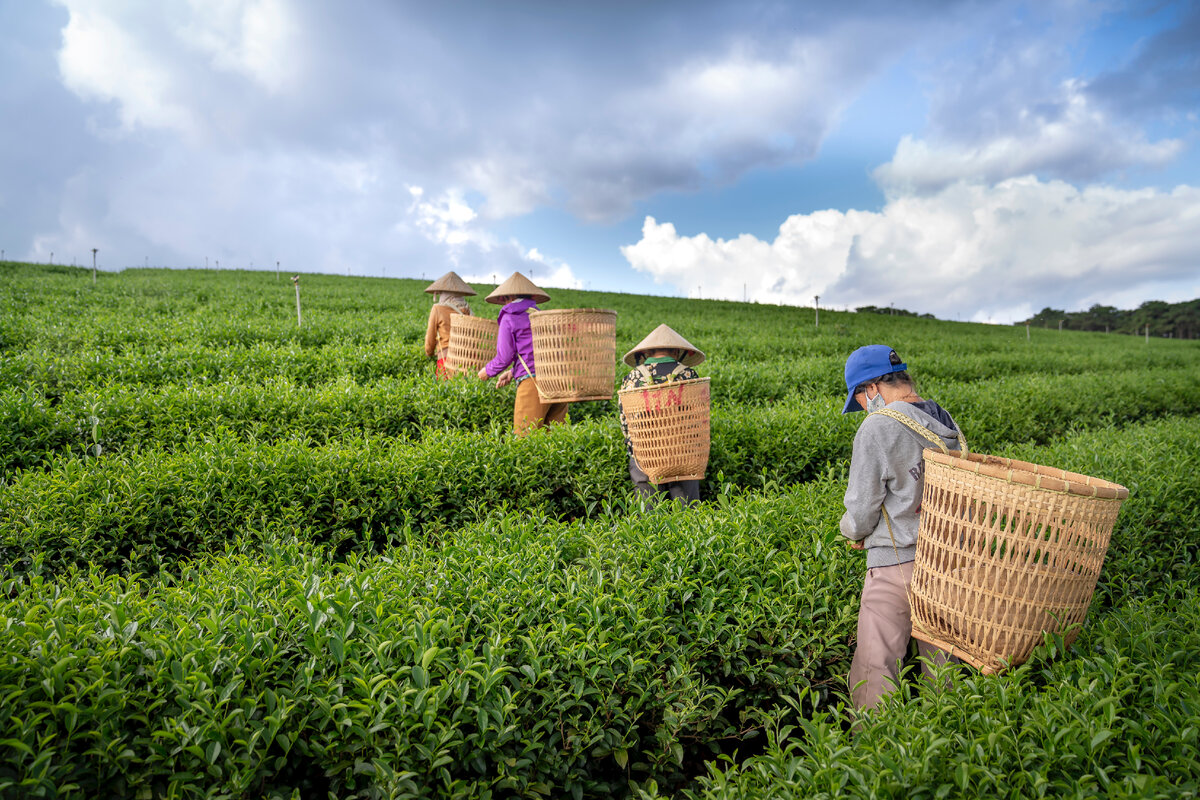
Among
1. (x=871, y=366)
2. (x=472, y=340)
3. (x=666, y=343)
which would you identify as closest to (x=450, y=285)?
(x=472, y=340)

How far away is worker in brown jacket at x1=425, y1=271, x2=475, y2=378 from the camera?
772 cm

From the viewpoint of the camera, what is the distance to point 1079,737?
6.77 ft

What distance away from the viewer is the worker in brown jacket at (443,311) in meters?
7.72

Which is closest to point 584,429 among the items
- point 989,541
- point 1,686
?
point 989,541

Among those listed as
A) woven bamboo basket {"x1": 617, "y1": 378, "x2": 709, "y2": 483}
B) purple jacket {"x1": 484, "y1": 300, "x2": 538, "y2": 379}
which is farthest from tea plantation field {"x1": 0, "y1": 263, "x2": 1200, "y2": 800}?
purple jacket {"x1": 484, "y1": 300, "x2": 538, "y2": 379}

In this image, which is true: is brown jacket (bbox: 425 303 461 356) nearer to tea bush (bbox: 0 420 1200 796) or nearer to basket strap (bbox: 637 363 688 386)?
basket strap (bbox: 637 363 688 386)

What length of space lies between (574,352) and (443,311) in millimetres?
3071

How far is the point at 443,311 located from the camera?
305 inches

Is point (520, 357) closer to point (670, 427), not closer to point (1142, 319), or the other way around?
point (670, 427)

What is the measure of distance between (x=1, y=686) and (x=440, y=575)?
1462 mm

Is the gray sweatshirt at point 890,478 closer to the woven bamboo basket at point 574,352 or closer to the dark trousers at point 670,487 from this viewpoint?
the dark trousers at point 670,487

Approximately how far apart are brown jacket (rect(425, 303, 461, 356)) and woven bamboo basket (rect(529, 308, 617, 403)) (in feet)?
8.65

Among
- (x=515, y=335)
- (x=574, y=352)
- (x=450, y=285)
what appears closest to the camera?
(x=574, y=352)

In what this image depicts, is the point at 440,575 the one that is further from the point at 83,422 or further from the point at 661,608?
the point at 83,422
